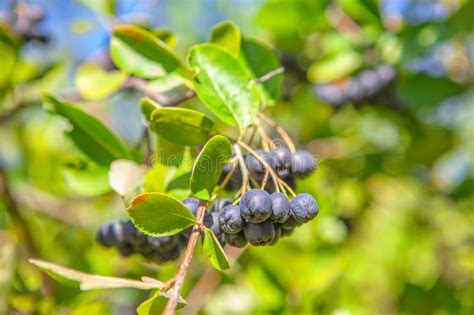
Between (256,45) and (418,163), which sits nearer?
(256,45)

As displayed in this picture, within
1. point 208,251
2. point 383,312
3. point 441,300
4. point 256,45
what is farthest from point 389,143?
point 208,251

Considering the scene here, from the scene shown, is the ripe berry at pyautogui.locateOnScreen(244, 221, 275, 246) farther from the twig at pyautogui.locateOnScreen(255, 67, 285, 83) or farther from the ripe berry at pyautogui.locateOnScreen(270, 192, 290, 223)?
the twig at pyautogui.locateOnScreen(255, 67, 285, 83)

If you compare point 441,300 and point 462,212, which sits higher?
point 462,212

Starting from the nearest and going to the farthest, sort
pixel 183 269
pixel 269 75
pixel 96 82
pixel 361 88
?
pixel 183 269 → pixel 269 75 → pixel 96 82 → pixel 361 88

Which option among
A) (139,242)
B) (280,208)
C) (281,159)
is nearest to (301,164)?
(281,159)

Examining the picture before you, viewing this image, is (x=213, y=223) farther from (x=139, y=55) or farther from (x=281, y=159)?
(x=139, y=55)

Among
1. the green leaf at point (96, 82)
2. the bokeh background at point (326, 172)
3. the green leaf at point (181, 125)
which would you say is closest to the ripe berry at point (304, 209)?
the green leaf at point (181, 125)

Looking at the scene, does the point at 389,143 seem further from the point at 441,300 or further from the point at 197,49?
the point at 197,49

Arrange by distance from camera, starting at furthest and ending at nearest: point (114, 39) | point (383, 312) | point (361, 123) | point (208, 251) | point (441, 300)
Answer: point (383, 312)
point (361, 123)
point (441, 300)
point (114, 39)
point (208, 251)
